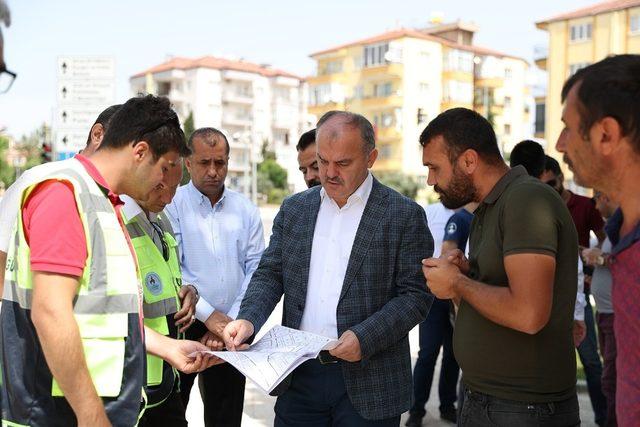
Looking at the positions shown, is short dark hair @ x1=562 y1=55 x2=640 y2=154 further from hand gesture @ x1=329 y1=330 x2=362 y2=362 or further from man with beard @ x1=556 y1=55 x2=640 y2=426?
hand gesture @ x1=329 y1=330 x2=362 y2=362

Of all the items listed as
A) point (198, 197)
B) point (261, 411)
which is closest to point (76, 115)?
point (261, 411)

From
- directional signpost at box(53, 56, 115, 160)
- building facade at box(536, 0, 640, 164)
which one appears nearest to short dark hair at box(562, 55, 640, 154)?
directional signpost at box(53, 56, 115, 160)

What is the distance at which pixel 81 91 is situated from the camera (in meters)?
11.0

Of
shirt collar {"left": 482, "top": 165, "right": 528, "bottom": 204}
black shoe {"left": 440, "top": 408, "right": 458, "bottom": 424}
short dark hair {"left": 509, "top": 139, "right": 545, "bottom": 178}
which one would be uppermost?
short dark hair {"left": 509, "top": 139, "right": 545, "bottom": 178}

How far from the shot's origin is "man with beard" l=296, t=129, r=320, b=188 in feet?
18.5

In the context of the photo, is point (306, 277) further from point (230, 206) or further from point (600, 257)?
point (600, 257)

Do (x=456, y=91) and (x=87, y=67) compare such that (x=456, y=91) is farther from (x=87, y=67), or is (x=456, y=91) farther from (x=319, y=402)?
(x=319, y=402)

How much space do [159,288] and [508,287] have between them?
5.07 ft

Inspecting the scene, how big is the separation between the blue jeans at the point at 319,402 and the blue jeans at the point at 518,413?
676 millimetres

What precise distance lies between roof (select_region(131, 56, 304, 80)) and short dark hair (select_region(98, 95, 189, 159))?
92.0 m

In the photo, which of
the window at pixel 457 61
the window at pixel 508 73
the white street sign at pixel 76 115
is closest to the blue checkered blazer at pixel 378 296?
the white street sign at pixel 76 115

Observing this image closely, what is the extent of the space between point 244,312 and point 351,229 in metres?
0.66

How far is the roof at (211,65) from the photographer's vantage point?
308 feet

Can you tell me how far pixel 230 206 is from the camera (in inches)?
211
